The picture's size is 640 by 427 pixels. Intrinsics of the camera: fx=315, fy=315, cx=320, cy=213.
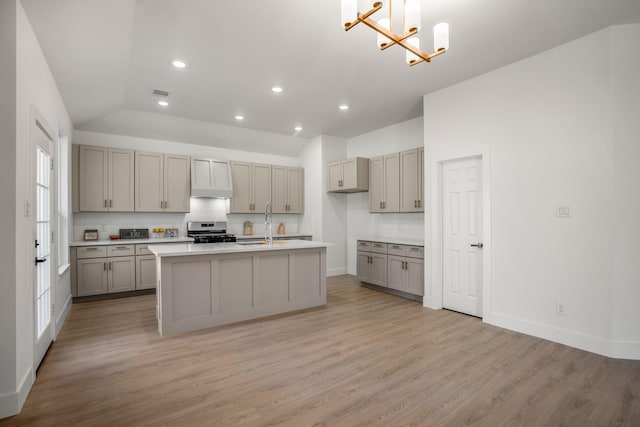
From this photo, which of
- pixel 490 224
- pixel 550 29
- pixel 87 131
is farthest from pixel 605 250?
pixel 87 131

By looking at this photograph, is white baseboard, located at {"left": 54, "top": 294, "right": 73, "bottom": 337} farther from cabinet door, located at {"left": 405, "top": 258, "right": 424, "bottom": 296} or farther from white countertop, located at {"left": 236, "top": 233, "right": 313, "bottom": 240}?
cabinet door, located at {"left": 405, "top": 258, "right": 424, "bottom": 296}

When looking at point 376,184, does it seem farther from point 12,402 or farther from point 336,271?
point 12,402

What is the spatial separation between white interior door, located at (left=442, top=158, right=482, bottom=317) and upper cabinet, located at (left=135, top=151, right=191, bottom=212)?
14.9 feet

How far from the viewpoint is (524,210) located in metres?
3.53

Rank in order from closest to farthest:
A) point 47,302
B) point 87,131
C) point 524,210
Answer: point 47,302 < point 524,210 < point 87,131

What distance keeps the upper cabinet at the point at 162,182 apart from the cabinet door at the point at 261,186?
1322 millimetres

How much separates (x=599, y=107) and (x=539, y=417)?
112 inches

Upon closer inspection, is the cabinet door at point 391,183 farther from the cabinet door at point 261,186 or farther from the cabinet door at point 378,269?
the cabinet door at point 261,186

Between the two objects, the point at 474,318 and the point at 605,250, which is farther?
the point at 474,318

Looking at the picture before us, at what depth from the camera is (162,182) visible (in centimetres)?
572

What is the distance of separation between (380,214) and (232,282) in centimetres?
349

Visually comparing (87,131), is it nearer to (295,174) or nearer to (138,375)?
(295,174)

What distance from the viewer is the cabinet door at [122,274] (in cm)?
500

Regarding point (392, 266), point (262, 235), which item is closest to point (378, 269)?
point (392, 266)
